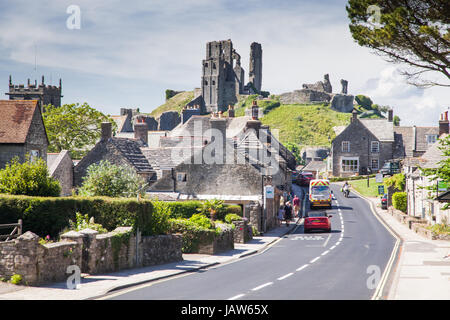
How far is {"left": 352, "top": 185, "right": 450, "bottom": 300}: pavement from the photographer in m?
15.5

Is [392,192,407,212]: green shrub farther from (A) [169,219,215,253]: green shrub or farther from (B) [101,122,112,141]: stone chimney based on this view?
(A) [169,219,215,253]: green shrub

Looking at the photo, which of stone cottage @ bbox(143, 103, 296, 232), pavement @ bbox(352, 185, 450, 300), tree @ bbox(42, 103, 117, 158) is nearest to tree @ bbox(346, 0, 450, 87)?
pavement @ bbox(352, 185, 450, 300)

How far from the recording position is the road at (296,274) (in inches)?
606

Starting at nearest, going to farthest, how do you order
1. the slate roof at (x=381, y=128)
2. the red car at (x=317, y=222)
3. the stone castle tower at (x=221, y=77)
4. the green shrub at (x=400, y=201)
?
the red car at (x=317, y=222)
the green shrub at (x=400, y=201)
the slate roof at (x=381, y=128)
the stone castle tower at (x=221, y=77)

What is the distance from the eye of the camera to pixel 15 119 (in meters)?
34.9

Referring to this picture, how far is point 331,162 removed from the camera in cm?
8975

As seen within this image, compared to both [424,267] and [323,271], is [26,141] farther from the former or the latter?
[424,267]

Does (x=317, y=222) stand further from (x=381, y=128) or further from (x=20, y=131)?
(x=381, y=128)

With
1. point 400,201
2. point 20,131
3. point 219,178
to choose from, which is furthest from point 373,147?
point 20,131

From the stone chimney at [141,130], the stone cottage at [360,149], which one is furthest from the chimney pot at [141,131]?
the stone cottage at [360,149]

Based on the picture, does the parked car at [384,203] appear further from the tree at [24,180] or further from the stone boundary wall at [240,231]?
the tree at [24,180]

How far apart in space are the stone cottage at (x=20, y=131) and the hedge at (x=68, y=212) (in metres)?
14.1

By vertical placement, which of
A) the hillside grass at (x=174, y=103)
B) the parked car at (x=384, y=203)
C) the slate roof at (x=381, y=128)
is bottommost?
the parked car at (x=384, y=203)
